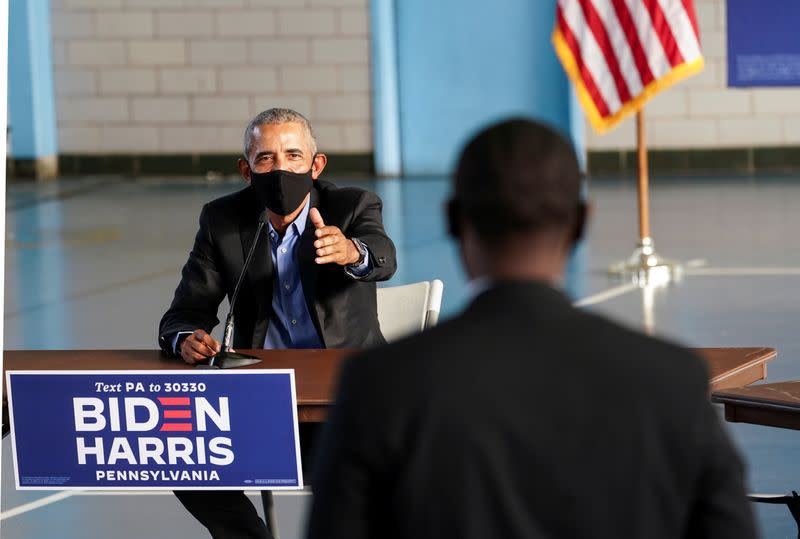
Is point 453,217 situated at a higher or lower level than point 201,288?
higher

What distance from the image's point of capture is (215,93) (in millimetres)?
14195

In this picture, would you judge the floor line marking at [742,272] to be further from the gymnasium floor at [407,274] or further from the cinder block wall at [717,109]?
the cinder block wall at [717,109]

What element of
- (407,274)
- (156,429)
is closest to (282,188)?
(156,429)

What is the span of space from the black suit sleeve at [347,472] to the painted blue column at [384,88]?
12.7 m

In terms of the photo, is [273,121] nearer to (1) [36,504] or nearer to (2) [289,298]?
(2) [289,298]

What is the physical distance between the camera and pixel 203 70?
14.2 metres

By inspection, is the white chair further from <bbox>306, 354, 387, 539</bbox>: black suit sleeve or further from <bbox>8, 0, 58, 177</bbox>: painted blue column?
<bbox>8, 0, 58, 177</bbox>: painted blue column

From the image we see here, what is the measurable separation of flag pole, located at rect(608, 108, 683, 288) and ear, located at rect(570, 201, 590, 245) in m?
6.59

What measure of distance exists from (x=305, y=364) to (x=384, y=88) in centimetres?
1091

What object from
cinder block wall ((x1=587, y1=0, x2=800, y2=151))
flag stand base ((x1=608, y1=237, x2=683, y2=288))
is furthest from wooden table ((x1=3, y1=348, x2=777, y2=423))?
cinder block wall ((x1=587, y1=0, x2=800, y2=151))

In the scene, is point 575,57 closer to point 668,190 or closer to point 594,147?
point 668,190

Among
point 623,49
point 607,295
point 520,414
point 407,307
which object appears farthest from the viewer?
point 623,49

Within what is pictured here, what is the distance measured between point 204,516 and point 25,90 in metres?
12.0

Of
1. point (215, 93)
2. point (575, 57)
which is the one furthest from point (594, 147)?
point (575, 57)
